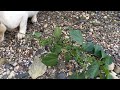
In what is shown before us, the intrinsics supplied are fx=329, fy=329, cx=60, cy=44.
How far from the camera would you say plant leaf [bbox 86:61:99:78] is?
152cm

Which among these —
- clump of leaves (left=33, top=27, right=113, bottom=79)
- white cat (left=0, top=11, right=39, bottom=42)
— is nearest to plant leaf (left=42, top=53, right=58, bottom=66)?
clump of leaves (left=33, top=27, right=113, bottom=79)

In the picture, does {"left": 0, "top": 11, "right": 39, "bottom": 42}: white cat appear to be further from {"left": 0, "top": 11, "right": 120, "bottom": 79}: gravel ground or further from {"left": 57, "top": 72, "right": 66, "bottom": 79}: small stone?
{"left": 57, "top": 72, "right": 66, "bottom": 79}: small stone

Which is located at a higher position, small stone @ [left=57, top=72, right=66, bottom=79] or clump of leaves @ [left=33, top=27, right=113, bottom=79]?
clump of leaves @ [left=33, top=27, right=113, bottom=79]

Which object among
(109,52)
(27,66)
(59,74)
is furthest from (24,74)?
(109,52)

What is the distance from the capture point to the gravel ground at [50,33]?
1750 millimetres

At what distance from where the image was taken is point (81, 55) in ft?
5.59

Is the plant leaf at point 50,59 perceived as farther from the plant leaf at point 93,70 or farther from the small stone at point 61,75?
the plant leaf at point 93,70

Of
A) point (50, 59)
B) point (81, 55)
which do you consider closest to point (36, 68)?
point (50, 59)

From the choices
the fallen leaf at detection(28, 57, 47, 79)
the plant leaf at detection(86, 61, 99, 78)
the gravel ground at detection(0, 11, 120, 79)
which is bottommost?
the plant leaf at detection(86, 61, 99, 78)

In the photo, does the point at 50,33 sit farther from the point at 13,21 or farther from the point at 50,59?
the point at 50,59

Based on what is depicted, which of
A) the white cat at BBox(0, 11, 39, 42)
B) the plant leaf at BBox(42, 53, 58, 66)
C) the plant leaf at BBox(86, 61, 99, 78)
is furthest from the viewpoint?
the white cat at BBox(0, 11, 39, 42)

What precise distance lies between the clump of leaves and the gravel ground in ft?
0.30

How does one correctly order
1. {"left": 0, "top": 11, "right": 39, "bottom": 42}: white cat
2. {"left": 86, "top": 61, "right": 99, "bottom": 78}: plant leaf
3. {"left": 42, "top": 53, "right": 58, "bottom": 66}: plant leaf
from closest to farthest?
{"left": 86, "top": 61, "right": 99, "bottom": 78}: plant leaf → {"left": 42, "top": 53, "right": 58, "bottom": 66}: plant leaf → {"left": 0, "top": 11, "right": 39, "bottom": 42}: white cat
